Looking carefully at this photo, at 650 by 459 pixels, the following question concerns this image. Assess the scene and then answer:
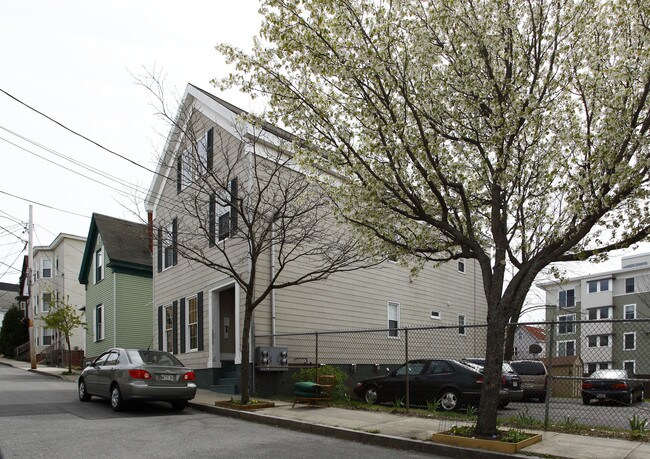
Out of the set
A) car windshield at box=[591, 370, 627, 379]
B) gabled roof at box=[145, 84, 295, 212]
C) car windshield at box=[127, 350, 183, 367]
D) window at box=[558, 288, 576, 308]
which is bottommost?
window at box=[558, 288, 576, 308]

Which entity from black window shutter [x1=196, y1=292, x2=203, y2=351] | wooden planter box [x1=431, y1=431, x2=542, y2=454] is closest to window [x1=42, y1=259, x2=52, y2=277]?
black window shutter [x1=196, y1=292, x2=203, y2=351]

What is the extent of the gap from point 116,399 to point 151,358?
1.17 metres

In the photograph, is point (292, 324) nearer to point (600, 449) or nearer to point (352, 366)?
point (352, 366)

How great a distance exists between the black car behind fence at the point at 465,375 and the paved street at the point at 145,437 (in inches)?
135

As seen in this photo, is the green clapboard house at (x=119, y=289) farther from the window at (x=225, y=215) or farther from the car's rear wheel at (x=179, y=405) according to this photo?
the car's rear wheel at (x=179, y=405)

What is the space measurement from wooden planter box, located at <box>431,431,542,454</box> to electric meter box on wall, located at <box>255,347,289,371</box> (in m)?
7.98

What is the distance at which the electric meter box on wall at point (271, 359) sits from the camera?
55.8 ft

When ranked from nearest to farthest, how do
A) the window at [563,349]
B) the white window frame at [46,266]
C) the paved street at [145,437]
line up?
the paved street at [145,437]
the window at [563,349]
the white window frame at [46,266]

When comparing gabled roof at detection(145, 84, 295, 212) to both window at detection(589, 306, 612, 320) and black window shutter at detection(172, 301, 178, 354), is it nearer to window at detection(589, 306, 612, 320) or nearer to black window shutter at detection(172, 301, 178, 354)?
black window shutter at detection(172, 301, 178, 354)

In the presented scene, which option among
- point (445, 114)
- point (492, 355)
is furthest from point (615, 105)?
point (492, 355)

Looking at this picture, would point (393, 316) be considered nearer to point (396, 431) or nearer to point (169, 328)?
point (169, 328)

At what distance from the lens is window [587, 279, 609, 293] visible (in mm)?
52406

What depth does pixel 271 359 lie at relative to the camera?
1723cm

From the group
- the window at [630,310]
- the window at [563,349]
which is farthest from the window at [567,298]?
the window at [563,349]
